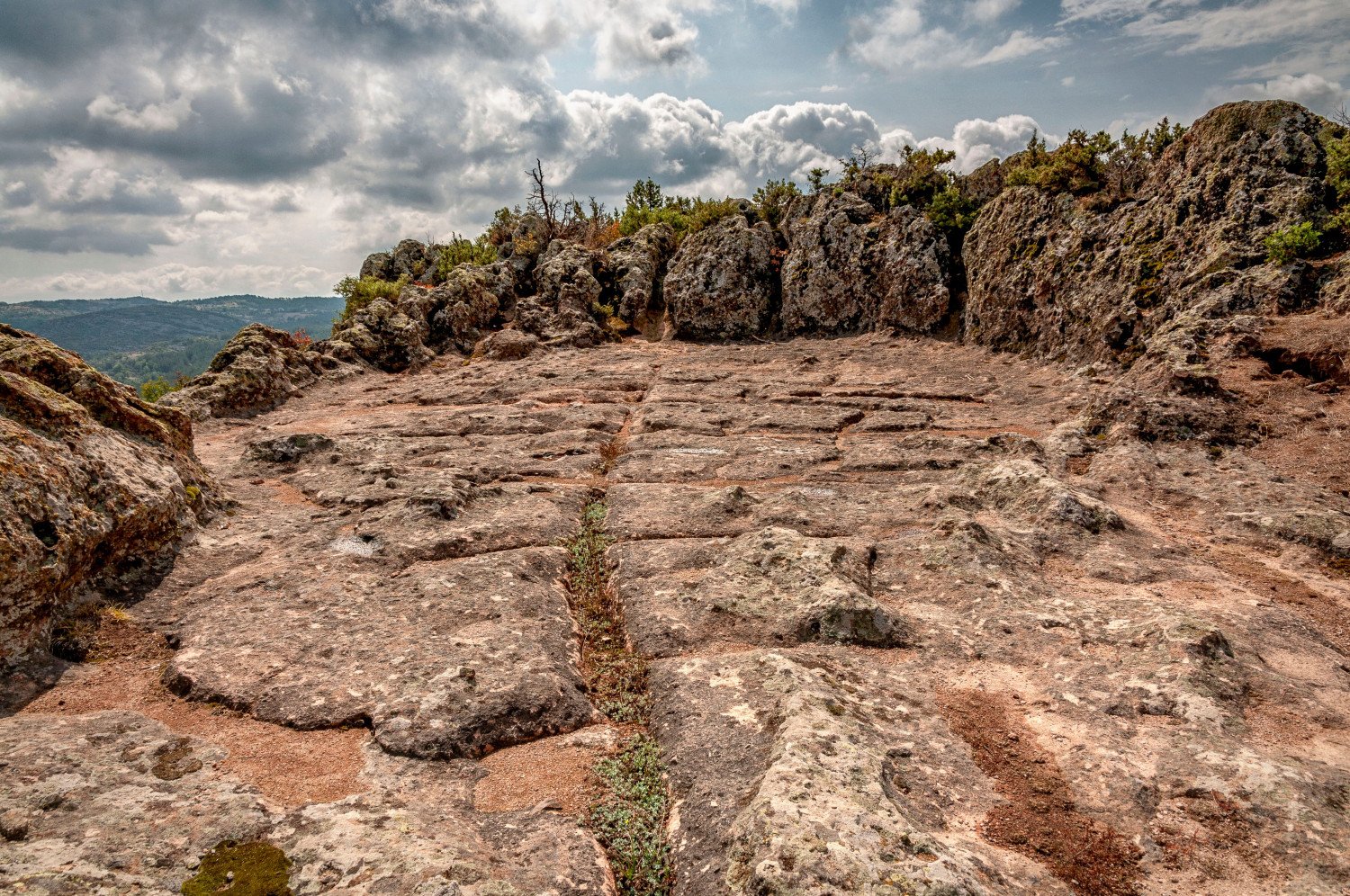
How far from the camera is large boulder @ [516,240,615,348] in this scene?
3297cm

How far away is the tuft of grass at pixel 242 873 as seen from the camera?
13.9ft

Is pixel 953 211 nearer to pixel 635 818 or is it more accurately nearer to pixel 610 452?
pixel 610 452

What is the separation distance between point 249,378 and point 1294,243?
31.0 meters

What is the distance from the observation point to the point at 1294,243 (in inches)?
643

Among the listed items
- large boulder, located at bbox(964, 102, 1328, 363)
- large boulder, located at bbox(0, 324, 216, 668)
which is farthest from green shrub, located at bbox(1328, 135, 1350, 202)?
large boulder, located at bbox(0, 324, 216, 668)

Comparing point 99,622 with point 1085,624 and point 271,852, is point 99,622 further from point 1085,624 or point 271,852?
point 1085,624

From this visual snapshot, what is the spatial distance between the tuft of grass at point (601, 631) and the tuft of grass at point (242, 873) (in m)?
3.16

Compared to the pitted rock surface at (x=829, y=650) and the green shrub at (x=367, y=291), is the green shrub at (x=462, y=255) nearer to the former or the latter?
the green shrub at (x=367, y=291)

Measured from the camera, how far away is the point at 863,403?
1950 centimetres

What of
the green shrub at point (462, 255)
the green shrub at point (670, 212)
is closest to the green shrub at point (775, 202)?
the green shrub at point (670, 212)

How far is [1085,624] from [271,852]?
8.20 metres

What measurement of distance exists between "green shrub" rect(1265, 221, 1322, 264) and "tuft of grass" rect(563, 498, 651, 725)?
59.5ft

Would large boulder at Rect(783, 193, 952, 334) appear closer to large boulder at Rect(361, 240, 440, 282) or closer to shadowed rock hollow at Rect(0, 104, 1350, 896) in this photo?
shadowed rock hollow at Rect(0, 104, 1350, 896)

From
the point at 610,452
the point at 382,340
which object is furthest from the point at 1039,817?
the point at 382,340
